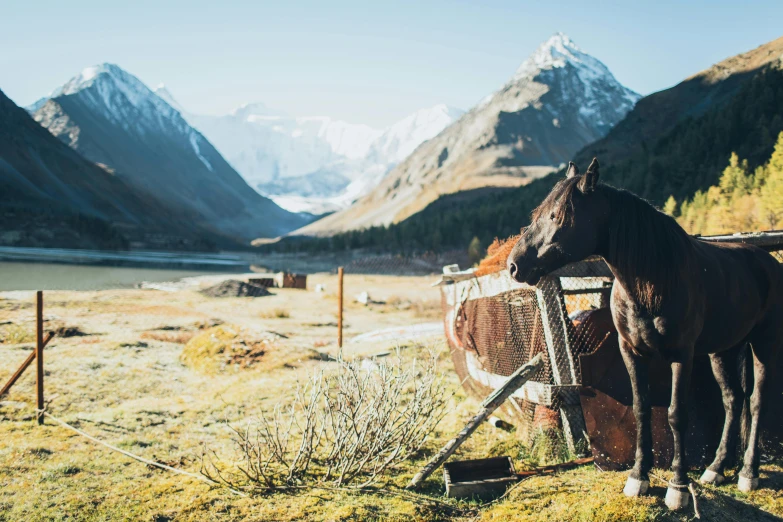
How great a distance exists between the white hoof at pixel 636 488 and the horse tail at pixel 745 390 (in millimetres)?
1608

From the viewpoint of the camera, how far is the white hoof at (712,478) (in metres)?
5.48

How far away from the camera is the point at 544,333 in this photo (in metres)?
6.63

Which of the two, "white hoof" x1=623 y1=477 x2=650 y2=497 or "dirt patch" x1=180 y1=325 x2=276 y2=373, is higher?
"white hoof" x1=623 y1=477 x2=650 y2=497

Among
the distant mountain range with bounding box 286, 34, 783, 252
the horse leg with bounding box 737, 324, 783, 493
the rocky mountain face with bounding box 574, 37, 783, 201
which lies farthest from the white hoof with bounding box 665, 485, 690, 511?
the distant mountain range with bounding box 286, 34, 783, 252

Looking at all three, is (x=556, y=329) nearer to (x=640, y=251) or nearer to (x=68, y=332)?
(x=640, y=251)

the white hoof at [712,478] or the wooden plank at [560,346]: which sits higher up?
the wooden plank at [560,346]

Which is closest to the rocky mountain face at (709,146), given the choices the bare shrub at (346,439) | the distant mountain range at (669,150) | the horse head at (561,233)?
the distant mountain range at (669,150)

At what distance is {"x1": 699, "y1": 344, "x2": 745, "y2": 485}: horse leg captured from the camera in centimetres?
557

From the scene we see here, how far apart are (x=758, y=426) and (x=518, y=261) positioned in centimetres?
323

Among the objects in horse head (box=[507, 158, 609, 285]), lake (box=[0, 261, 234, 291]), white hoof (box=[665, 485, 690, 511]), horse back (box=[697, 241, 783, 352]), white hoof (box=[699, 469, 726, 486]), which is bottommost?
lake (box=[0, 261, 234, 291])

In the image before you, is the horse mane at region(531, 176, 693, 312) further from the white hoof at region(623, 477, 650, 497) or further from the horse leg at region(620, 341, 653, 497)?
the white hoof at region(623, 477, 650, 497)

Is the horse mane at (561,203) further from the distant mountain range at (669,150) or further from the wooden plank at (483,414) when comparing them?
the distant mountain range at (669,150)

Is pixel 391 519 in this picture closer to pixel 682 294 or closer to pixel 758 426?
pixel 682 294

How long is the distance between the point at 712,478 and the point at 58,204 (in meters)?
162
